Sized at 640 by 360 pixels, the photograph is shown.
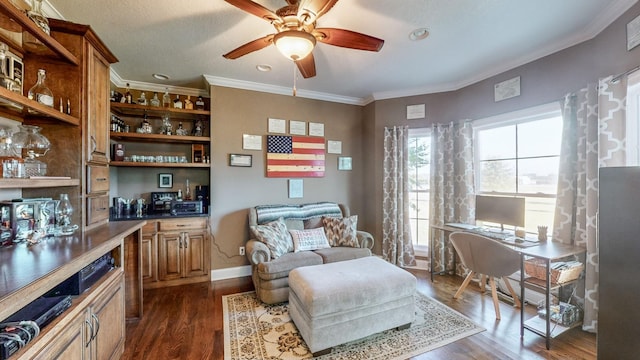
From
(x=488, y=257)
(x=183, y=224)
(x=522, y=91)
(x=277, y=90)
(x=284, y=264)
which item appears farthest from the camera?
(x=277, y=90)

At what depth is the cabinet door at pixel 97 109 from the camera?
73.9 inches

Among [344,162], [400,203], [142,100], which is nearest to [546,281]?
[400,203]

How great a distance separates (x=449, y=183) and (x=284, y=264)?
8.23 ft

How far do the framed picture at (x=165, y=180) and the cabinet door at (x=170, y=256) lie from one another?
84 cm

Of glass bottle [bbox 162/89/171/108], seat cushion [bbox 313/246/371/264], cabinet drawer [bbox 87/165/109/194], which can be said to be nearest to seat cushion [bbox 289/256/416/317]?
seat cushion [bbox 313/246/371/264]

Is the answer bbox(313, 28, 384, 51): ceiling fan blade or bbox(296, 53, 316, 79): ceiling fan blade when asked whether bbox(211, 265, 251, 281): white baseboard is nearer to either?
bbox(296, 53, 316, 79): ceiling fan blade

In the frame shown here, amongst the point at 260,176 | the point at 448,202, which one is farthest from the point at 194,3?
the point at 448,202

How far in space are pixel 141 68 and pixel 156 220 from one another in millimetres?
1837

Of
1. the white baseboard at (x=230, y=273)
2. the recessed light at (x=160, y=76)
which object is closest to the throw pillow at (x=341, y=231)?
the white baseboard at (x=230, y=273)

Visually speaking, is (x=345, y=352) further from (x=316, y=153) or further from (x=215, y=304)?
(x=316, y=153)

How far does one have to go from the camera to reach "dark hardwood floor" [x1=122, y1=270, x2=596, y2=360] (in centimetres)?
197

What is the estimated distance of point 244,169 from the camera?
365 cm

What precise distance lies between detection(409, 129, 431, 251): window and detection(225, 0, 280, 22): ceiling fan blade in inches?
112

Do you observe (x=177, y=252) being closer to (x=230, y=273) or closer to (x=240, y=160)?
(x=230, y=273)
